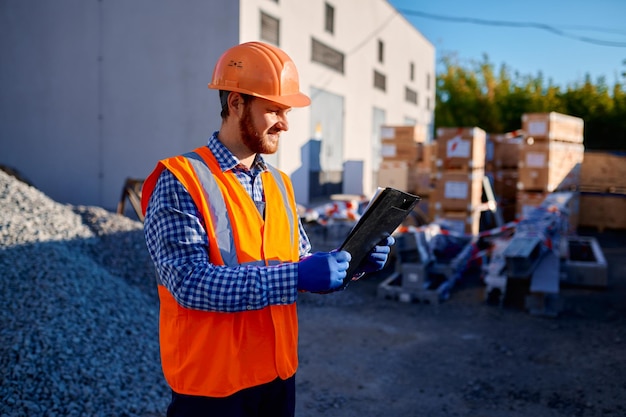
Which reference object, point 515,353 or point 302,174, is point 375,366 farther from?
point 302,174

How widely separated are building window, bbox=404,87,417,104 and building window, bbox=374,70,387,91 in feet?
9.99

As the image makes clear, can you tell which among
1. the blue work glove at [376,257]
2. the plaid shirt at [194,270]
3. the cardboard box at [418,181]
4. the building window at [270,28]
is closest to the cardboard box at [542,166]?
the cardboard box at [418,181]

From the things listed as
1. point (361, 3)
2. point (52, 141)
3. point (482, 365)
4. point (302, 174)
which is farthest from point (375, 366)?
point (361, 3)

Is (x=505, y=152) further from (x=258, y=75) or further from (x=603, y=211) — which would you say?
(x=258, y=75)

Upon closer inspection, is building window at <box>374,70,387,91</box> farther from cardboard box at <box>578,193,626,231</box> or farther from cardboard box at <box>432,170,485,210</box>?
cardboard box at <box>432,170,485,210</box>

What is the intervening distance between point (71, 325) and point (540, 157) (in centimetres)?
964

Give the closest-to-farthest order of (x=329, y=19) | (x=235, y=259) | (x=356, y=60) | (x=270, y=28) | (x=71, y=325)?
1. (x=235, y=259)
2. (x=71, y=325)
3. (x=270, y=28)
4. (x=329, y=19)
5. (x=356, y=60)

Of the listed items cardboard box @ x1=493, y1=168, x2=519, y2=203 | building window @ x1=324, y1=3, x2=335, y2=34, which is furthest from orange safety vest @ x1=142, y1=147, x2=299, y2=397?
building window @ x1=324, y1=3, x2=335, y2=34

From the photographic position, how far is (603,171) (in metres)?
14.7

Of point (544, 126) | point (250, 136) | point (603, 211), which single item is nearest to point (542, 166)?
point (544, 126)

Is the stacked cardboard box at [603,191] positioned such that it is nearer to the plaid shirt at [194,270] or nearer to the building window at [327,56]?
the building window at [327,56]

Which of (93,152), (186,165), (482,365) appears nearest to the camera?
(186,165)

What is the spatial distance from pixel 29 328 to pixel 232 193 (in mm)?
3340

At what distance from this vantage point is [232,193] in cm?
207
